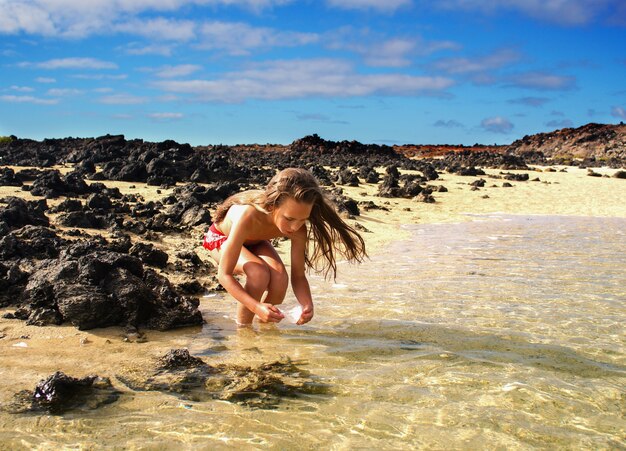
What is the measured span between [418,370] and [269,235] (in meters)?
1.91

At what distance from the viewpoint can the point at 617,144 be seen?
47.7 meters

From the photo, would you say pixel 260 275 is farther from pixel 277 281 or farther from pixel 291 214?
pixel 291 214

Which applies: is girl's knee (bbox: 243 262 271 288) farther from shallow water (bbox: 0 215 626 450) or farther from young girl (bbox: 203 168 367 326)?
shallow water (bbox: 0 215 626 450)

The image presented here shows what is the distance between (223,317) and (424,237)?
611 centimetres

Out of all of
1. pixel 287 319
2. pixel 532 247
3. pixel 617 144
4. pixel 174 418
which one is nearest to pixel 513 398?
pixel 174 418

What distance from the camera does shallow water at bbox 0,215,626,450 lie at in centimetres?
288

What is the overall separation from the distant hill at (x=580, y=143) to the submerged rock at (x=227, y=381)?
4505 cm

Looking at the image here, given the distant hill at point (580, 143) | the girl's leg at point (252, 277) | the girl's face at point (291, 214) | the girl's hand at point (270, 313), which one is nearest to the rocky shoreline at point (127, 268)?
the girl's hand at point (270, 313)

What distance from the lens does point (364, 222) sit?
38.2 ft

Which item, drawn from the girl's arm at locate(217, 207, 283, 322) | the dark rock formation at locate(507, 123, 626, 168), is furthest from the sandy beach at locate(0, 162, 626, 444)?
the dark rock formation at locate(507, 123, 626, 168)

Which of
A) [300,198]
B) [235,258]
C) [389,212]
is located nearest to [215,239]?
[235,258]

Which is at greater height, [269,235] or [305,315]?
[269,235]

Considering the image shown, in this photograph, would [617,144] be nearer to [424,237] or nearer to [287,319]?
[424,237]

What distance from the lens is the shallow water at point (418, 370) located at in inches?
Result: 113
